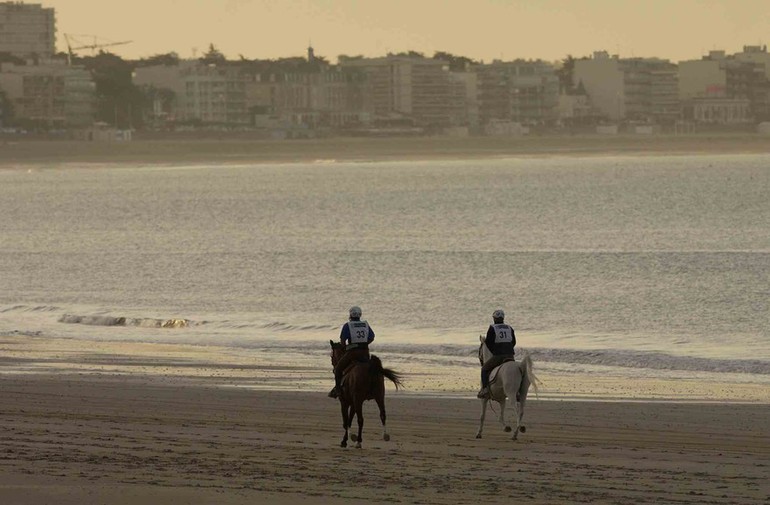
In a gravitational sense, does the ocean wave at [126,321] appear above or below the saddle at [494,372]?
below

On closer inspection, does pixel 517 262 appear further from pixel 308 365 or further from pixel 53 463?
pixel 53 463

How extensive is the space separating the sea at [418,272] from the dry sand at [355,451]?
274 inches

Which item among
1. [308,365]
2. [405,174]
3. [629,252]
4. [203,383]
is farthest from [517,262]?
[405,174]

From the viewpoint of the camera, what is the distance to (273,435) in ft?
62.3

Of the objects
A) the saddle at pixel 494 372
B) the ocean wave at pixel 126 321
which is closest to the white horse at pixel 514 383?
the saddle at pixel 494 372

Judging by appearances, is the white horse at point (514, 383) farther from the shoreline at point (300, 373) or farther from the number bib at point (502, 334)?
the shoreline at point (300, 373)

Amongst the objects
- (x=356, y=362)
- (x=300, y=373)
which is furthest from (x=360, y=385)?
(x=300, y=373)

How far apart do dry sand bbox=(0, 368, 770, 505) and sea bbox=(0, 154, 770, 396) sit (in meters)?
6.95

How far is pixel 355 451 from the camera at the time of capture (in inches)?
706

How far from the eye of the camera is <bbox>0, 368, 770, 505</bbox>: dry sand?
48.8 feet

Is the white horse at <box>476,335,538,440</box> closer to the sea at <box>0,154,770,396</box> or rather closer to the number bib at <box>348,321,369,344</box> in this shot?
the number bib at <box>348,321,369,344</box>

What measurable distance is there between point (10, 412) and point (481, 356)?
17.8 feet

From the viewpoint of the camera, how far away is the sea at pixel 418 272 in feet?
117

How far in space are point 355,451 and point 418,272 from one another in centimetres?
3986
